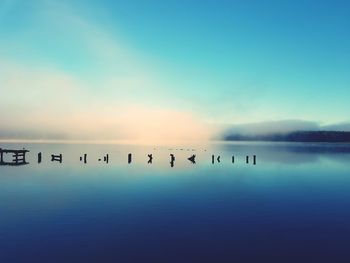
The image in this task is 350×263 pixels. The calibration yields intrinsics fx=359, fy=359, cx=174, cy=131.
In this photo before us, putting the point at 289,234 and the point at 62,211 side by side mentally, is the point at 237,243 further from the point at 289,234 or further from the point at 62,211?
the point at 62,211

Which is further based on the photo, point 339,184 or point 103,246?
point 339,184

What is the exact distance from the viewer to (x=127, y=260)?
16.9 metres

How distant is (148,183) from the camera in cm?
4706

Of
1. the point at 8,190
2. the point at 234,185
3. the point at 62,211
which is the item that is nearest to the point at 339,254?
the point at 62,211

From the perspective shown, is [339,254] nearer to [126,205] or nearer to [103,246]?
[103,246]

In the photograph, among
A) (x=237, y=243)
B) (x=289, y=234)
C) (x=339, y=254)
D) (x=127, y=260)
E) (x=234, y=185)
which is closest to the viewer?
(x=127, y=260)

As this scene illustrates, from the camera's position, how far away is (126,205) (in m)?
31.3

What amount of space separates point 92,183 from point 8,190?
34.8 ft

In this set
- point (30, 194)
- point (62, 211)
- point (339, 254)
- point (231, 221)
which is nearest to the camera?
point (339, 254)

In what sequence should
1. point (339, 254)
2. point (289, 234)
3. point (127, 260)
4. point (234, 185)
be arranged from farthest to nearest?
point (234, 185), point (289, 234), point (339, 254), point (127, 260)

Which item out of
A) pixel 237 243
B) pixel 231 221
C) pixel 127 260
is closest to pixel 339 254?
pixel 237 243

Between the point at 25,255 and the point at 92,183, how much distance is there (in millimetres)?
29813

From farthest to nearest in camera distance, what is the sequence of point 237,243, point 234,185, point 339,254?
point 234,185
point 237,243
point 339,254

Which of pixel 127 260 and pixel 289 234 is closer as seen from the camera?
pixel 127 260
